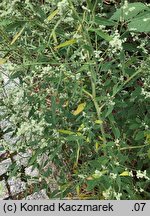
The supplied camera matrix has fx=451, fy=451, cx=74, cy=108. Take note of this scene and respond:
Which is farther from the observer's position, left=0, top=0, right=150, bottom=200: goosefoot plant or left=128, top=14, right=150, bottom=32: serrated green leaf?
left=128, top=14, right=150, bottom=32: serrated green leaf

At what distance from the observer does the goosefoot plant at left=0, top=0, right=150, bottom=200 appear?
56.1 inches

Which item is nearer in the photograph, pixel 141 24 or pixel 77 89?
pixel 77 89

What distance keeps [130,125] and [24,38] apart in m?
0.53

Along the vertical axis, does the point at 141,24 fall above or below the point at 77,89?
above

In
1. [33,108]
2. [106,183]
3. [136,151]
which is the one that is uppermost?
[33,108]

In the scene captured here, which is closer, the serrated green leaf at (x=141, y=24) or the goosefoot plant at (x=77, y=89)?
the goosefoot plant at (x=77, y=89)

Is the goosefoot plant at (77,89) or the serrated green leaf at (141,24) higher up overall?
the serrated green leaf at (141,24)

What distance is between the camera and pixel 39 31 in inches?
62.8

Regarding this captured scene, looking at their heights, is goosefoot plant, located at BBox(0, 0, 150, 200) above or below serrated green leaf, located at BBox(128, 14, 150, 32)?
below

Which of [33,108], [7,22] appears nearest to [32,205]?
[33,108]

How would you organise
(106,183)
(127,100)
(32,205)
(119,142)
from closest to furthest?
(106,183), (32,205), (119,142), (127,100)

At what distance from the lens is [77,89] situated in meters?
1.51

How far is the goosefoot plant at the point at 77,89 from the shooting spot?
4.67 feet

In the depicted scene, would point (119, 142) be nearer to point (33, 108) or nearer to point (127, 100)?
point (127, 100)
